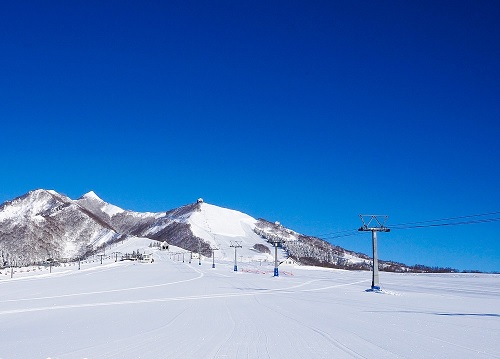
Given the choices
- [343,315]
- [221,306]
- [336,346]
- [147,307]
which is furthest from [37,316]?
[336,346]

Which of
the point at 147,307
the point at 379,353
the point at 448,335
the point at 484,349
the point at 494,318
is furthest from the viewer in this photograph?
the point at 147,307

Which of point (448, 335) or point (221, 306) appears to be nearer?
point (448, 335)

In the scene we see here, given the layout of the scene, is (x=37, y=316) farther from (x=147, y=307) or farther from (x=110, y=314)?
(x=147, y=307)

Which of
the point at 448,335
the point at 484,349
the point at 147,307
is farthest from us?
the point at 147,307

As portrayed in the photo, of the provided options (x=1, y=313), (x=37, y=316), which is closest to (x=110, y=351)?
(x=37, y=316)

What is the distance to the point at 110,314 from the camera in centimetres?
1784

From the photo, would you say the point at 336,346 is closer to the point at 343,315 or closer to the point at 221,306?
the point at 343,315

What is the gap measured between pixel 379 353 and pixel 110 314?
34.1 feet

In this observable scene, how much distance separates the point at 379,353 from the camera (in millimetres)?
10109

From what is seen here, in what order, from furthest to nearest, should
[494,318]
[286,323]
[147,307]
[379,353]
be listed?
[147,307] < [494,318] < [286,323] < [379,353]

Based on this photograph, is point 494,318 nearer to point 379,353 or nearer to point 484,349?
point 484,349

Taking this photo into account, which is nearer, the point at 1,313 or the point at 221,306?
the point at 1,313

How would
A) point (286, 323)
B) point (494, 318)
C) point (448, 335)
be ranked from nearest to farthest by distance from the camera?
point (448, 335) < point (286, 323) < point (494, 318)

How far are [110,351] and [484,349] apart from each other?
282 inches
